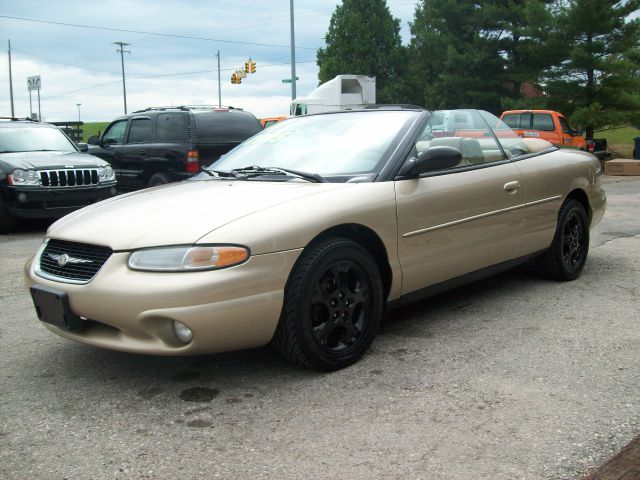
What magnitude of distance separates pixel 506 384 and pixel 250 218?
147cm

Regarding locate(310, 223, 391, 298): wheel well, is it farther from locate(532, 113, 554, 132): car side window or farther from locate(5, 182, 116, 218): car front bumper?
locate(532, 113, 554, 132): car side window

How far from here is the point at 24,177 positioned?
8.83 metres

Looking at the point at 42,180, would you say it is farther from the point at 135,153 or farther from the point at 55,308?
the point at 55,308

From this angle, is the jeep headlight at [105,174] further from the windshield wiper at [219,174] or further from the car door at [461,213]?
the car door at [461,213]

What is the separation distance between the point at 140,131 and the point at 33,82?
121 feet

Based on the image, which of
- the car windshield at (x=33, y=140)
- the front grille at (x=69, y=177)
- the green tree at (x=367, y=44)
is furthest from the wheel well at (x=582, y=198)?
the green tree at (x=367, y=44)

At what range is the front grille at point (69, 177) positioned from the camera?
894 centimetres

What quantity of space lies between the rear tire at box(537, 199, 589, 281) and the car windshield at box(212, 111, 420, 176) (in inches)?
67.3

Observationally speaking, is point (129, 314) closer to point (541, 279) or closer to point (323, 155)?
point (323, 155)

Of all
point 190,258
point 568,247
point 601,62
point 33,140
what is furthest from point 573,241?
point 601,62

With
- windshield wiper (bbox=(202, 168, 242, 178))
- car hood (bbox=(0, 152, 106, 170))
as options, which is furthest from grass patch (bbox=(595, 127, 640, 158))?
windshield wiper (bbox=(202, 168, 242, 178))

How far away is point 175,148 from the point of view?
10281 millimetres

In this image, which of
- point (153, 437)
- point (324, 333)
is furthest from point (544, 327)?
point (153, 437)

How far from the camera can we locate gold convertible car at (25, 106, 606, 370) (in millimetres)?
2994
